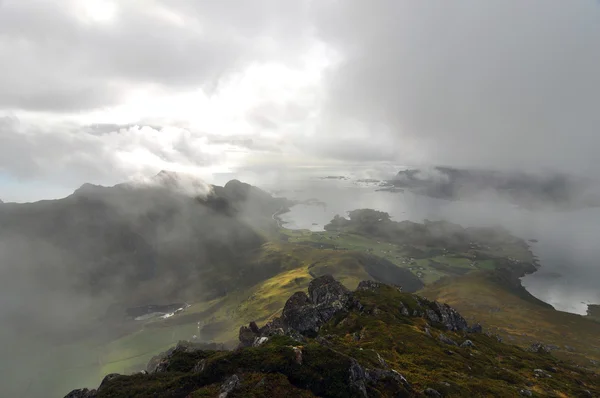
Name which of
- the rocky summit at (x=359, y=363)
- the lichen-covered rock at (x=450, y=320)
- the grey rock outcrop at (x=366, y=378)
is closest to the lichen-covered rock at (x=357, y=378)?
the grey rock outcrop at (x=366, y=378)

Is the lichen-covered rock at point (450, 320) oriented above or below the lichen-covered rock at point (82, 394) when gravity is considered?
below

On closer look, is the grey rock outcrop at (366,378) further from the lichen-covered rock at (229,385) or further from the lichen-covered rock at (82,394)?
the lichen-covered rock at (82,394)

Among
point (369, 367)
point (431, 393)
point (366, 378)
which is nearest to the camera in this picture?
point (366, 378)

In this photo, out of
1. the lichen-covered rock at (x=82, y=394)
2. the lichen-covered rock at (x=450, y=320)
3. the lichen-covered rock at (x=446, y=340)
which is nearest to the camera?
the lichen-covered rock at (x=82, y=394)

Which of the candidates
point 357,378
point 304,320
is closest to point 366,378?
point 357,378

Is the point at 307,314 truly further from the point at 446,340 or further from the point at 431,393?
the point at 431,393
